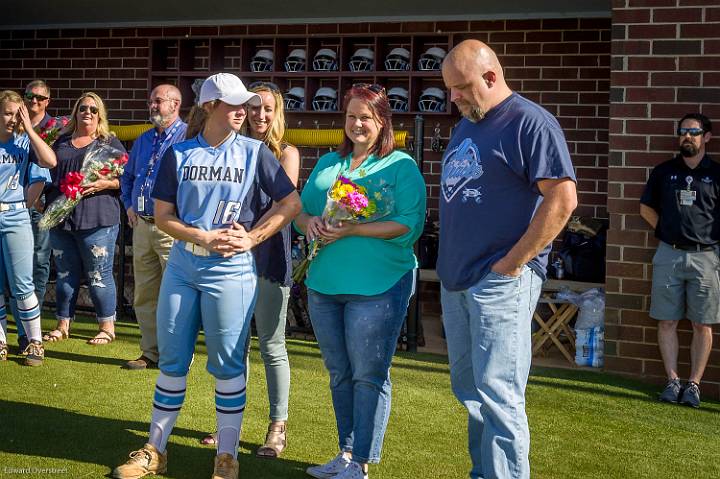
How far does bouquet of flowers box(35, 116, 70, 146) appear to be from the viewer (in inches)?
281

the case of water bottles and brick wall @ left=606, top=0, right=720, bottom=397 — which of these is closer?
brick wall @ left=606, top=0, right=720, bottom=397

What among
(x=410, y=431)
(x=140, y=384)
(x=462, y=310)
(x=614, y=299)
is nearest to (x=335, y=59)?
(x=614, y=299)

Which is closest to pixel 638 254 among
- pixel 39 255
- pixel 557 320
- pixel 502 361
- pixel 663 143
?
pixel 663 143

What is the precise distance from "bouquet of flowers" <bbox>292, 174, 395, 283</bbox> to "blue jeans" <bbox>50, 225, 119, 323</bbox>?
3.44 m

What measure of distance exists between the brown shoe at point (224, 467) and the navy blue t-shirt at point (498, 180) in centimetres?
133

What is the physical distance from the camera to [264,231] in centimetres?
409

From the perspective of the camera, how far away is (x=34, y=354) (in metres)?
6.38

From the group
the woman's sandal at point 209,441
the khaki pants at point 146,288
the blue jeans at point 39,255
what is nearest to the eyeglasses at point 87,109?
the blue jeans at point 39,255

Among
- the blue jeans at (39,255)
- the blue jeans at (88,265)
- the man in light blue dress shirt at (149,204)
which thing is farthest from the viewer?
the blue jeans at (39,255)

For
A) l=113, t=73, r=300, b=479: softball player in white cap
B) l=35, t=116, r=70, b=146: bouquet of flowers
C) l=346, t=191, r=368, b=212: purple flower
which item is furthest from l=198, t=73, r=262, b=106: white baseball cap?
l=35, t=116, r=70, b=146: bouquet of flowers

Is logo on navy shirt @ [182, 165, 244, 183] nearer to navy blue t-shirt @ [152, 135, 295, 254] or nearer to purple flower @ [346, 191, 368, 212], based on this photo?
navy blue t-shirt @ [152, 135, 295, 254]

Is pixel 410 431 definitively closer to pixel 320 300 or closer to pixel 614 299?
pixel 320 300

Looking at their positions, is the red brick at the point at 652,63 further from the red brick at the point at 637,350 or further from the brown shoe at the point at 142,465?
the brown shoe at the point at 142,465

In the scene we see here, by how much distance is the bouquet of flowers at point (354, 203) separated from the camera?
4.00 metres
